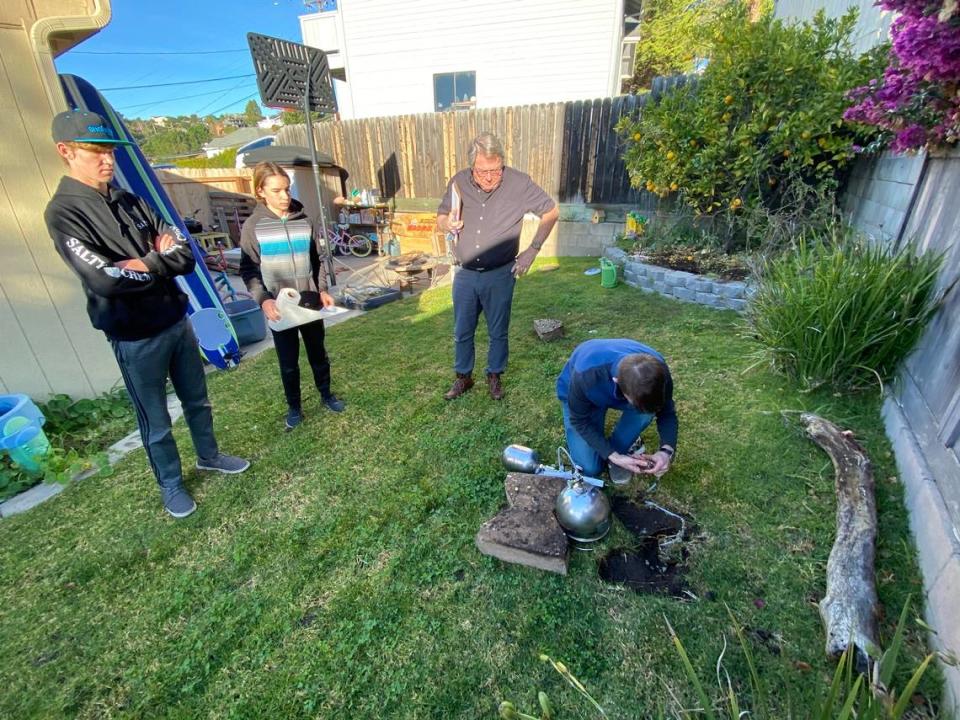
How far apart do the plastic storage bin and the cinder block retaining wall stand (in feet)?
14.6

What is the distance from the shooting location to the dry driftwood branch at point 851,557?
1550 millimetres

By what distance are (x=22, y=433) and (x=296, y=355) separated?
1.64m

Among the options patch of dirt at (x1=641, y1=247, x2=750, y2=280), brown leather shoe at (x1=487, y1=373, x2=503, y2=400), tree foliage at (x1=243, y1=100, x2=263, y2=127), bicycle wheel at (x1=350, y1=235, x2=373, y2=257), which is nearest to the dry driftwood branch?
brown leather shoe at (x1=487, y1=373, x2=503, y2=400)

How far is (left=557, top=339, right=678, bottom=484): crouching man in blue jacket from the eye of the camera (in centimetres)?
174

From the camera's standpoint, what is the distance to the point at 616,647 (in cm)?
168

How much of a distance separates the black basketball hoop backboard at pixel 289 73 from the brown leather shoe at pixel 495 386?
5445mm

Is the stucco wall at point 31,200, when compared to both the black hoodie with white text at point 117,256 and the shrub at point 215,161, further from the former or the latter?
the shrub at point 215,161

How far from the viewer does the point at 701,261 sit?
17.4 feet

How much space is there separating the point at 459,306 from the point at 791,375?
2.34 metres

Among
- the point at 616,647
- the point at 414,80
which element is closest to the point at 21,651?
the point at 616,647

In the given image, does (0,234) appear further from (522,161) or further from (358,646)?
(522,161)

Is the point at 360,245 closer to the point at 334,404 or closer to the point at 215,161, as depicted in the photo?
the point at 334,404

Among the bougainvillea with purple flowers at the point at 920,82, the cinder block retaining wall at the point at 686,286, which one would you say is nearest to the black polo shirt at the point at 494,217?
the bougainvillea with purple flowers at the point at 920,82

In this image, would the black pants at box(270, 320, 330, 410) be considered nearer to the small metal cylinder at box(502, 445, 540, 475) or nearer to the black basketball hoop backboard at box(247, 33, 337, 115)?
the small metal cylinder at box(502, 445, 540, 475)
